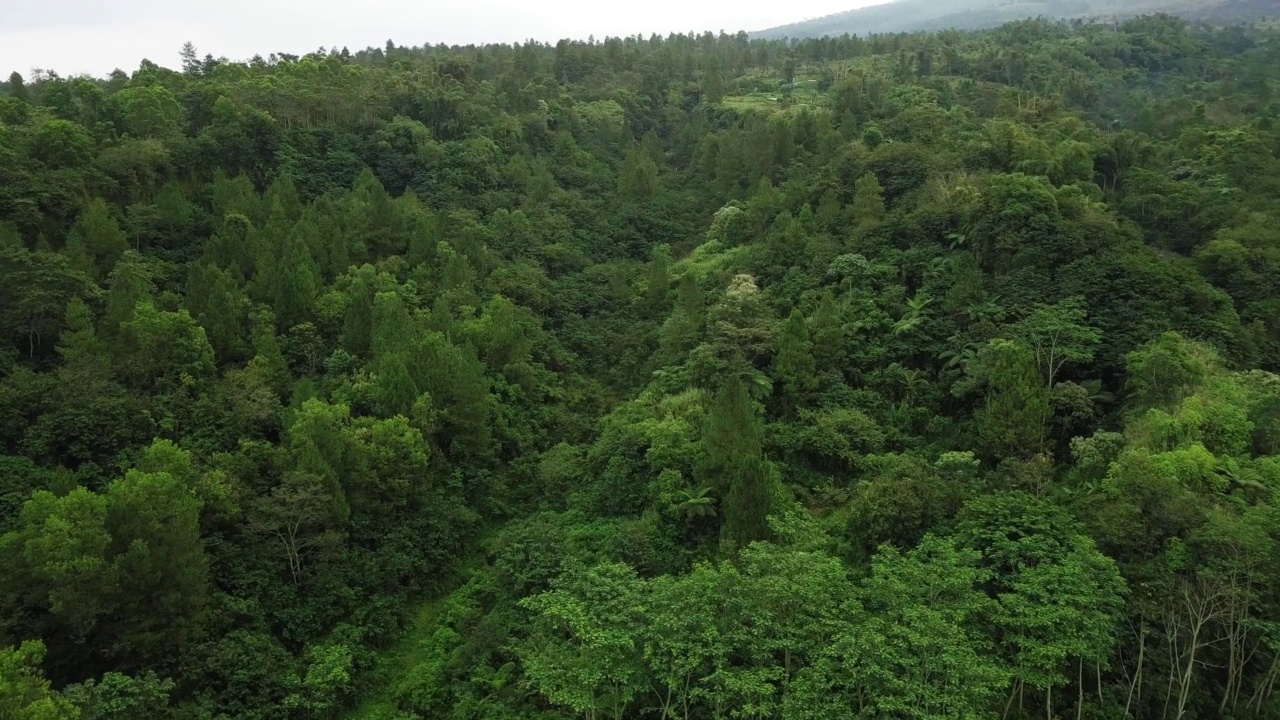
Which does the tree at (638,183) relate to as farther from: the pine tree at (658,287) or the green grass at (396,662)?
the green grass at (396,662)

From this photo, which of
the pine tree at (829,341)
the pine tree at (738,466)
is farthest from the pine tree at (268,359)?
the pine tree at (829,341)

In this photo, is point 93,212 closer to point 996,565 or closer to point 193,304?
point 193,304

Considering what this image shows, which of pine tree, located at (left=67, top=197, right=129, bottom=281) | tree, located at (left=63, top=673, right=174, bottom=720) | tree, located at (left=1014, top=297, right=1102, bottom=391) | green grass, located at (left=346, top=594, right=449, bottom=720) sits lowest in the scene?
green grass, located at (left=346, top=594, right=449, bottom=720)

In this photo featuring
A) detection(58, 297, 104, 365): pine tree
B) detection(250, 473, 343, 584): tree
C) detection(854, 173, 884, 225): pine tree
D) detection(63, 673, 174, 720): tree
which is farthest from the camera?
detection(854, 173, 884, 225): pine tree

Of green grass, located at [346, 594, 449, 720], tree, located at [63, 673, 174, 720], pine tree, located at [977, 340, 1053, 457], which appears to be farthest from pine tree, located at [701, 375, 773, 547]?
tree, located at [63, 673, 174, 720]

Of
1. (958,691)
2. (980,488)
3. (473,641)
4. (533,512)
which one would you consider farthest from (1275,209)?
(473,641)

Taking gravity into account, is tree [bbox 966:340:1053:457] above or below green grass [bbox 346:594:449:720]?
above

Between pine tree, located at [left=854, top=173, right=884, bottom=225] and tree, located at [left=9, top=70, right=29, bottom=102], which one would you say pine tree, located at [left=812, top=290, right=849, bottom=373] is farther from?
tree, located at [left=9, top=70, right=29, bottom=102]

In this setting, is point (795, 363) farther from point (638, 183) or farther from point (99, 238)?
point (638, 183)
